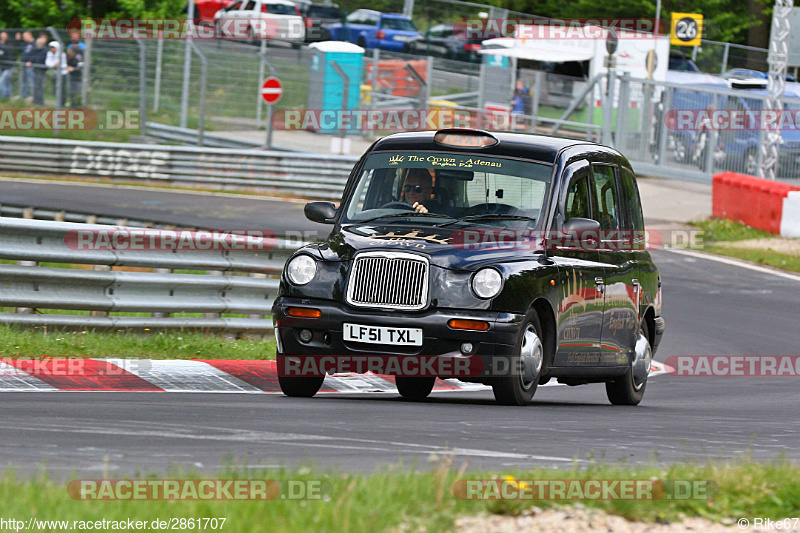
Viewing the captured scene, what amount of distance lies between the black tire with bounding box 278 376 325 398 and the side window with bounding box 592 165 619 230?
2582 mm

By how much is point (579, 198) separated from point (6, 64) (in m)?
23.5

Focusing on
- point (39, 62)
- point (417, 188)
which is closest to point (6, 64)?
point (39, 62)

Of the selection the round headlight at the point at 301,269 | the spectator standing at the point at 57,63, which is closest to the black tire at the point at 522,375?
the round headlight at the point at 301,269

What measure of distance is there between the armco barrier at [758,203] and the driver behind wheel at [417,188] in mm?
16078

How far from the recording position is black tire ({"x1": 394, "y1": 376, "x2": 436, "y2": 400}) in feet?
32.0

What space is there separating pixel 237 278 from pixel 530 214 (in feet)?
12.0

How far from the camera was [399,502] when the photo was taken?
4.74 m

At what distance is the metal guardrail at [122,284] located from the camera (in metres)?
10.4

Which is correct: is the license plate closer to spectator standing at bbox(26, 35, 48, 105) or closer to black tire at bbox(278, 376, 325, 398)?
black tire at bbox(278, 376, 325, 398)

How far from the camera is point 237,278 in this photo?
12.1 m

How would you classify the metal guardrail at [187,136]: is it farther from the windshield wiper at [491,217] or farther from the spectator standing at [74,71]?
the windshield wiper at [491,217]

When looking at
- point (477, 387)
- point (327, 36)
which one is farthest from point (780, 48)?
point (327, 36)

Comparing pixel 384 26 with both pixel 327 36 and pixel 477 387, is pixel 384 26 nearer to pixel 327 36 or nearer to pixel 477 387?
pixel 327 36

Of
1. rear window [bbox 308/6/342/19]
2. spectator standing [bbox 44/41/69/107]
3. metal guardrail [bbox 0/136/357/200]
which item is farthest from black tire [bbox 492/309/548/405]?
rear window [bbox 308/6/342/19]
